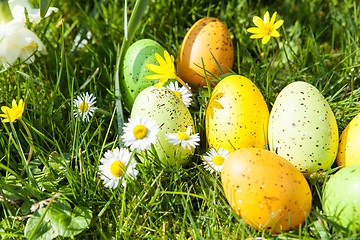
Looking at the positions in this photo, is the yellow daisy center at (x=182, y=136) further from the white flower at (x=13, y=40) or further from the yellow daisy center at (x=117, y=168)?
the white flower at (x=13, y=40)

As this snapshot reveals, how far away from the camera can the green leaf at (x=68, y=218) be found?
1.16 meters

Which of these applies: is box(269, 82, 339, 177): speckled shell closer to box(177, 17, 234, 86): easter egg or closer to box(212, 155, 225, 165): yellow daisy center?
A: box(212, 155, 225, 165): yellow daisy center

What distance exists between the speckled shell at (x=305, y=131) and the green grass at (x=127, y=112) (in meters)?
0.10

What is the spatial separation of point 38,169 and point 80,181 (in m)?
0.19

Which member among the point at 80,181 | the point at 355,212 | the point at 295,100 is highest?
the point at 295,100

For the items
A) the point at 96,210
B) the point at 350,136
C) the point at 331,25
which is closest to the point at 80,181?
the point at 96,210

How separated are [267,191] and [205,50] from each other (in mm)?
676

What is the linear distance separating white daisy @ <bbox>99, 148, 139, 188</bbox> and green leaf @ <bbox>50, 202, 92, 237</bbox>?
12 cm

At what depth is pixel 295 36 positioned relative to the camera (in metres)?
1.84

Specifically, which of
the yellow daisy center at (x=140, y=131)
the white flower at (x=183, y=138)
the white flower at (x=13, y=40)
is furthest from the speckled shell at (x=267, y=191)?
the white flower at (x=13, y=40)

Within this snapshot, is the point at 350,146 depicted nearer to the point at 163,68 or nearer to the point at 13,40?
the point at 163,68

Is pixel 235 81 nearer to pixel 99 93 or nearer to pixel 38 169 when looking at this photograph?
pixel 99 93

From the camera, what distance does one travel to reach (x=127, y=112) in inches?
63.4

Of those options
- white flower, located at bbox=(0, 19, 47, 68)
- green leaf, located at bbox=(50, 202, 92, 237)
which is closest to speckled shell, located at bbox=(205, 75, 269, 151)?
green leaf, located at bbox=(50, 202, 92, 237)
